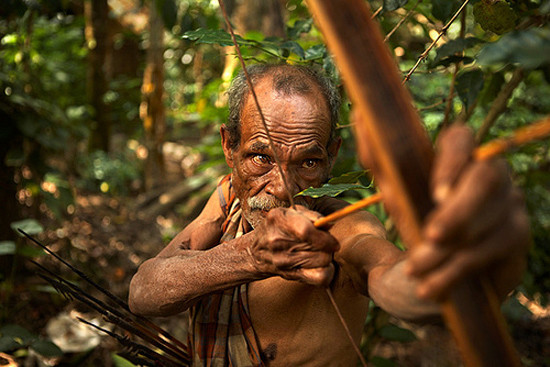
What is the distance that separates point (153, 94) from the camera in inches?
235

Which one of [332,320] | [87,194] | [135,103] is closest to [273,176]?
[332,320]

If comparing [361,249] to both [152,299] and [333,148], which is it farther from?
[152,299]

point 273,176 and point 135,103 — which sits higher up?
point 273,176

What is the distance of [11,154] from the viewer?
9.27 ft

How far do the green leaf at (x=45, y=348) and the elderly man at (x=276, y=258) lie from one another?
962 mm

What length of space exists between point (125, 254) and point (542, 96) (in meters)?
4.26

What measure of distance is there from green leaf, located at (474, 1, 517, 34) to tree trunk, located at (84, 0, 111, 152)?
5065 mm

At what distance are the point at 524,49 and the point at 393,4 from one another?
3.17ft

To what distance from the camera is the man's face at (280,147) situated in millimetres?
1456

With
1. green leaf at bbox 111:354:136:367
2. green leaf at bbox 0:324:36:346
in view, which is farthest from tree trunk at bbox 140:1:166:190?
green leaf at bbox 111:354:136:367

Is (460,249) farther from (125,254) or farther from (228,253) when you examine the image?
(125,254)

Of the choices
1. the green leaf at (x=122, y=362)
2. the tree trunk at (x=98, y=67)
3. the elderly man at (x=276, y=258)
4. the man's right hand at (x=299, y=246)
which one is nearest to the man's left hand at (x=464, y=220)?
the elderly man at (x=276, y=258)

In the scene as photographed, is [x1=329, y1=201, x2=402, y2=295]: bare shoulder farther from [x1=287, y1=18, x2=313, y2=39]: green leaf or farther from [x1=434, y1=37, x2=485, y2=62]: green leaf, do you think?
[x1=287, y1=18, x2=313, y2=39]: green leaf

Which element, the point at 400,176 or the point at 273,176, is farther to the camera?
the point at 273,176
